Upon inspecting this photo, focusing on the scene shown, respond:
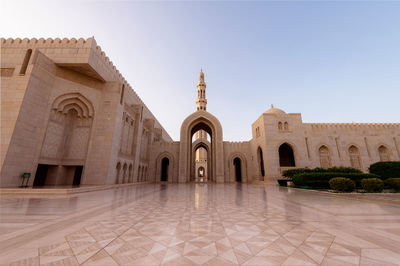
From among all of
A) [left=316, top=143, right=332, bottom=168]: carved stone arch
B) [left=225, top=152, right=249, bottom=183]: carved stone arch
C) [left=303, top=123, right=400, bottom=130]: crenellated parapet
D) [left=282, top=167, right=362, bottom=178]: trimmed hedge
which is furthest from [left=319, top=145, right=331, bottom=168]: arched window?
[left=225, top=152, right=249, bottom=183]: carved stone arch

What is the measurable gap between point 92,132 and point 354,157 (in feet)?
96.3

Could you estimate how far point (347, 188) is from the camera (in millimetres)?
8320

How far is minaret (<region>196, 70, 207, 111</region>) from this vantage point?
33.5 meters

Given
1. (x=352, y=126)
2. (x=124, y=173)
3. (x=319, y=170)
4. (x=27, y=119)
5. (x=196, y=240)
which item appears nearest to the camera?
(x=196, y=240)

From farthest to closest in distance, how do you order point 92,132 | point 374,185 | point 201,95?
point 201,95
point 92,132
point 374,185

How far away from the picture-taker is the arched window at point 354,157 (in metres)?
19.2

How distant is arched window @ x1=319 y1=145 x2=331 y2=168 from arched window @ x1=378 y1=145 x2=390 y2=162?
644 cm

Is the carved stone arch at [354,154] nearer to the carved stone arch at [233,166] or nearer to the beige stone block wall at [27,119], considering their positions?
the carved stone arch at [233,166]

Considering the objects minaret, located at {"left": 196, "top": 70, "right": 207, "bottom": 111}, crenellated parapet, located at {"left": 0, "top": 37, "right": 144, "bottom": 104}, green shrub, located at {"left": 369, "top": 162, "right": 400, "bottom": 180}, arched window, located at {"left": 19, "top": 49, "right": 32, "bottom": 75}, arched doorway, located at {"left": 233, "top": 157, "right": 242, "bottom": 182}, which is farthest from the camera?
minaret, located at {"left": 196, "top": 70, "right": 207, "bottom": 111}

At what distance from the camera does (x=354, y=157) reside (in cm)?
1959

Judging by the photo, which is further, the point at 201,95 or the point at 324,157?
the point at 201,95

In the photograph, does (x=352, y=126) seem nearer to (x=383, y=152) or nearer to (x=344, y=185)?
(x=383, y=152)

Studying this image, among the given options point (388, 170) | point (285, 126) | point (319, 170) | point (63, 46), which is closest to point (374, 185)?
point (319, 170)

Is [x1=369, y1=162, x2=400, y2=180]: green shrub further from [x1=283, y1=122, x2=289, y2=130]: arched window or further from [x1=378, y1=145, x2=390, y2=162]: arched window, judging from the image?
[x1=378, y1=145, x2=390, y2=162]: arched window
